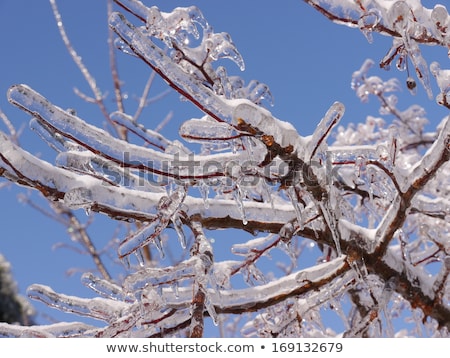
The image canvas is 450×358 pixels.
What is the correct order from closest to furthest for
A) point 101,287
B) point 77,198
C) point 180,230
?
point 77,198, point 180,230, point 101,287

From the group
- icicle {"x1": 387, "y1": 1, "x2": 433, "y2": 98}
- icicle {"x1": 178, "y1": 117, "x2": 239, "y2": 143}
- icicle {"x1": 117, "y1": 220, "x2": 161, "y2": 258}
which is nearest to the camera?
icicle {"x1": 178, "y1": 117, "x2": 239, "y2": 143}

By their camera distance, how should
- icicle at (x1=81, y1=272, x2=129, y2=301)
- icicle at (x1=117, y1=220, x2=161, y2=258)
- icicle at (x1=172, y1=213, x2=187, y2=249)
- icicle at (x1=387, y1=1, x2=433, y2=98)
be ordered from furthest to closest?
icicle at (x1=81, y1=272, x2=129, y2=301)
icicle at (x1=172, y1=213, x2=187, y2=249)
icicle at (x1=117, y1=220, x2=161, y2=258)
icicle at (x1=387, y1=1, x2=433, y2=98)

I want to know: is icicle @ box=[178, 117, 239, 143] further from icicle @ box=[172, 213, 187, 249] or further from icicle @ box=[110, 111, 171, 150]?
icicle @ box=[172, 213, 187, 249]

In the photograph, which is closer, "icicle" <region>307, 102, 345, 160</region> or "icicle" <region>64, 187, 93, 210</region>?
"icicle" <region>307, 102, 345, 160</region>

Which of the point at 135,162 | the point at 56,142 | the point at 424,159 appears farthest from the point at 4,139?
the point at 424,159

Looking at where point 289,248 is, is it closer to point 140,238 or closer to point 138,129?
point 140,238

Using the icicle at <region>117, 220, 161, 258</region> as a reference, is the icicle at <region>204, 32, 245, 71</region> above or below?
above

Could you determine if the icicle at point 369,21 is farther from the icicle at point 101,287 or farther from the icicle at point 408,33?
the icicle at point 101,287

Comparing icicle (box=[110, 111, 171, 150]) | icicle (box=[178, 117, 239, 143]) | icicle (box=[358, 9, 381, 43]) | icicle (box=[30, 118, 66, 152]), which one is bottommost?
icicle (box=[178, 117, 239, 143])

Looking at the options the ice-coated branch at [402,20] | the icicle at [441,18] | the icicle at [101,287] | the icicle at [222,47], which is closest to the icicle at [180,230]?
the icicle at [101,287]

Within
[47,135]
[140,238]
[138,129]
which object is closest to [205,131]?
[138,129]

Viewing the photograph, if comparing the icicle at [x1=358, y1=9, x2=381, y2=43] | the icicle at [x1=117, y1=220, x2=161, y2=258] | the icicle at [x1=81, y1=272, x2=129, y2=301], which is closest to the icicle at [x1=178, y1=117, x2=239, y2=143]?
the icicle at [x1=117, y1=220, x2=161, y2=258]
